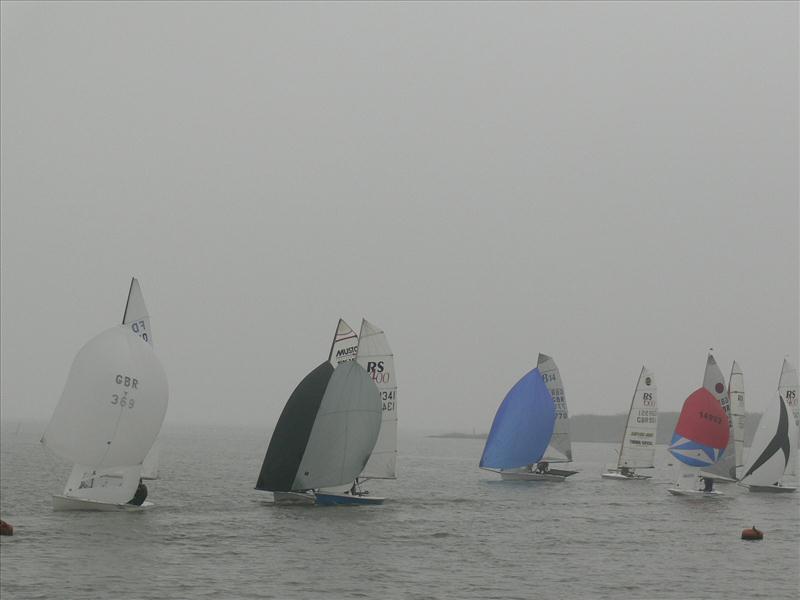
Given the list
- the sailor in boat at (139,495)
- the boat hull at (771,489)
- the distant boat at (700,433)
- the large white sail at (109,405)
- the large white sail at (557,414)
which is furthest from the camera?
the large white sail at (557,414)

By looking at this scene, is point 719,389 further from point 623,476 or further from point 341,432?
point 341,432

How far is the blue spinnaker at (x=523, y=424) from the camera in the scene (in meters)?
74.0

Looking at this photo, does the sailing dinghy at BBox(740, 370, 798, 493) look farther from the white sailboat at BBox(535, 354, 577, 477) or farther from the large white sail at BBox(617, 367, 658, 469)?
the white sailboat at BBox(535, 354, 577, 477)

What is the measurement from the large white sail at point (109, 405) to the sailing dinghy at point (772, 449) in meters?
40.4

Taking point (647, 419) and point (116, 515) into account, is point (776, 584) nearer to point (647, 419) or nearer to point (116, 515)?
point (116, 515)

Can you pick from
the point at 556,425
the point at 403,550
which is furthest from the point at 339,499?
the point at 556,425

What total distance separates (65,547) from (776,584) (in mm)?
25705

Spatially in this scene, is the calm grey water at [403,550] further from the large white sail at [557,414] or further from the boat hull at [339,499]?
the large white sail at [557,414]

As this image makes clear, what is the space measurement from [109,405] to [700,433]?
3702 cm

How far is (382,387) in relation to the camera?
55.4 metres

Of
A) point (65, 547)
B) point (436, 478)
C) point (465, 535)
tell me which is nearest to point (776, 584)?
point (465, 535)

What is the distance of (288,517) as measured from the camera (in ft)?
159

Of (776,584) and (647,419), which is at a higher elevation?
(647,419)

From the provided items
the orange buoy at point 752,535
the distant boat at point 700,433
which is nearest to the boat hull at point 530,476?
the distant boat at point 700,433
